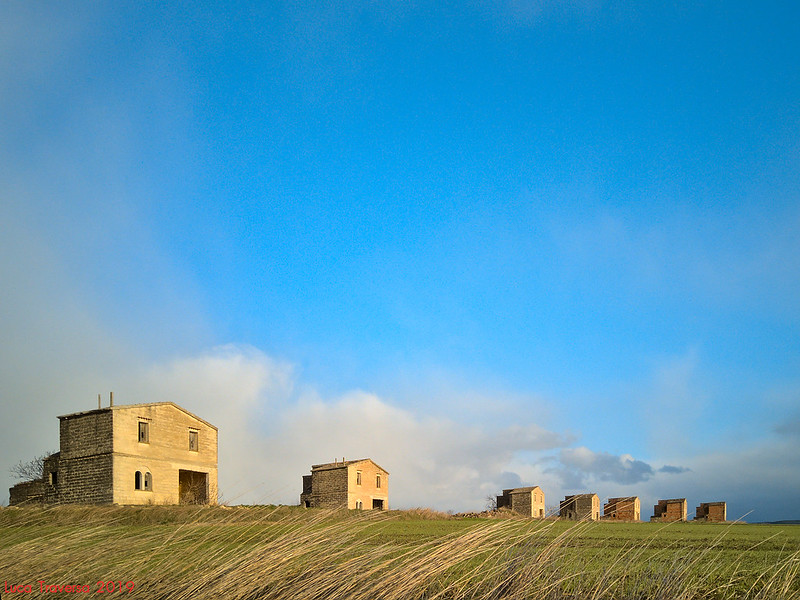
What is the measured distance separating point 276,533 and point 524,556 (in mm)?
2933

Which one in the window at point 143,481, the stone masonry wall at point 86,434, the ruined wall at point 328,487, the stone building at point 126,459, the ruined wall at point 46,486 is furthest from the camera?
the ruined wall at point 328,487

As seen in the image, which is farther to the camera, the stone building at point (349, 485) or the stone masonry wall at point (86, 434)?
the stone building at point (349, 485)

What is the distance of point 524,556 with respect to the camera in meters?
6.20

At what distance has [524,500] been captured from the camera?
54.9 meters

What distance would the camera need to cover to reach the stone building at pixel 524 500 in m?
54.8

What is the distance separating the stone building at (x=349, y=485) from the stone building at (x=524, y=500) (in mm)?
11362

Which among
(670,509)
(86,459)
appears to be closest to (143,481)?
(86,459)

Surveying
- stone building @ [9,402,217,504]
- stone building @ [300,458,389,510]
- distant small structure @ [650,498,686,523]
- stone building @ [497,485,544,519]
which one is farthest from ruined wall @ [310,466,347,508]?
distant small structure @ [650,498,686,523]

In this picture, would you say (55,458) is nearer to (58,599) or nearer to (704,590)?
(58,599)

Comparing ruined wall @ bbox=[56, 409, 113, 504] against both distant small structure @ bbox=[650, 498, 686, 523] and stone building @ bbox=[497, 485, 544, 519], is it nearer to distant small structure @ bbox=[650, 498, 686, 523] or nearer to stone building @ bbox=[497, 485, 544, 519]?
stone building @ bbox=[497, 485, 544, 519]

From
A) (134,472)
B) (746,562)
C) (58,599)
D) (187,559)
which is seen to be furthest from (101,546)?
(134,472)

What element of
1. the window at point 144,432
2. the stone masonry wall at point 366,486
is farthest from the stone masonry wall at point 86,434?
the stone masonry wall at point 366,486

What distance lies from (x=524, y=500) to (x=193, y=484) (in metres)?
28.8

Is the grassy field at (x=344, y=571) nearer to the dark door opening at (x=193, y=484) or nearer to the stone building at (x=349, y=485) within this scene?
the dark door opening at (x=193, y=484)
